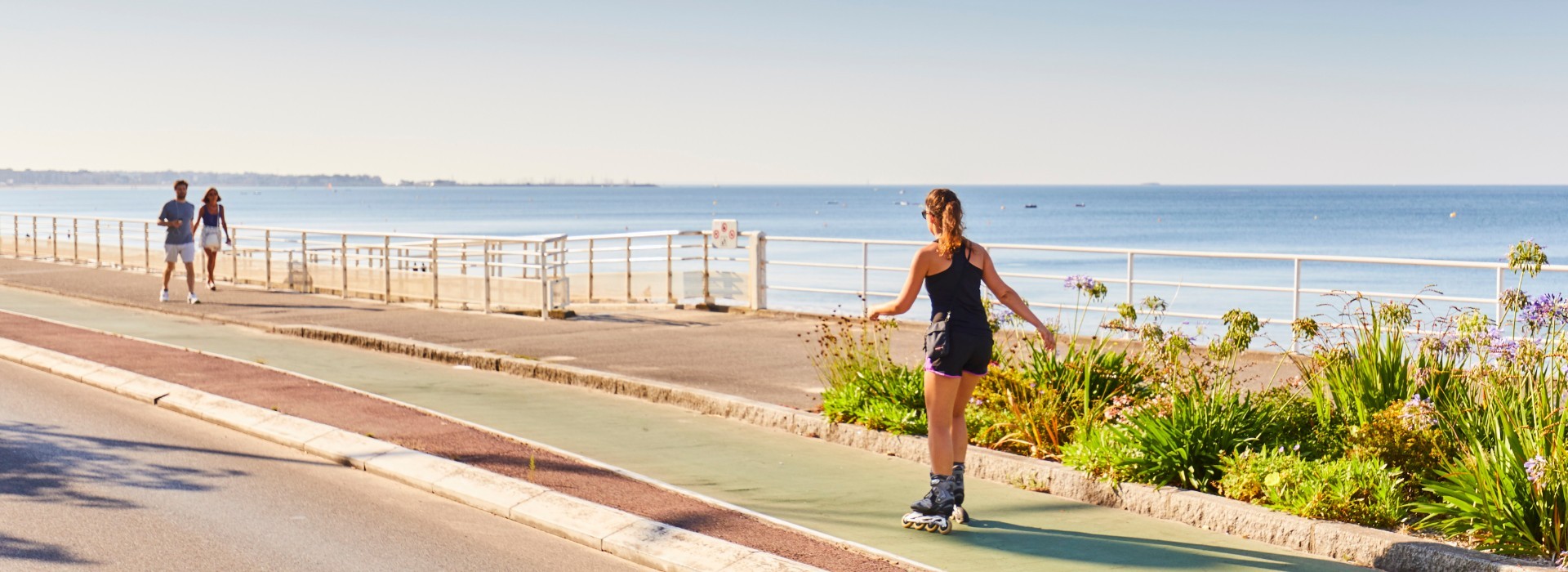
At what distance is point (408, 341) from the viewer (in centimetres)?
1413

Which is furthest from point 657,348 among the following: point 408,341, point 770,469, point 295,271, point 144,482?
point 295,271

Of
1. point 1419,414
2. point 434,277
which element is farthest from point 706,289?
point 1419,414

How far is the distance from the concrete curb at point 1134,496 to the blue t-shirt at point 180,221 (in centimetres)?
1062

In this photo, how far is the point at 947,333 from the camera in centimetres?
664

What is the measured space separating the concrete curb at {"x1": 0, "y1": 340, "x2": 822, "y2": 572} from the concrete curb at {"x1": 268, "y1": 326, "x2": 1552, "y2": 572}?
2.03 metres

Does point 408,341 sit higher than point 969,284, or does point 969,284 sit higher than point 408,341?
point 969,284

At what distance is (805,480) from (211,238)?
625 inches

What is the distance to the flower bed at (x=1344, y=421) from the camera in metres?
6.03

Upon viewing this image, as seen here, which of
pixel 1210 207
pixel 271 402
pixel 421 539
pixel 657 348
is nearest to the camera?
pixel 421 539

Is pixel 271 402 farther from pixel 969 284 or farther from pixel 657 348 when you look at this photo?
pixel 969 284

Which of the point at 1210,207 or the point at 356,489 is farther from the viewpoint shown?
the point at 1210,207

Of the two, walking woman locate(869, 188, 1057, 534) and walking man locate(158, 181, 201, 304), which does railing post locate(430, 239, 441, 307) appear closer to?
walking man locate(158, 181, 201, 304)

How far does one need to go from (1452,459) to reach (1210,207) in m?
187

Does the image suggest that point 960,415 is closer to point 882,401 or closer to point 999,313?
point 882,401
